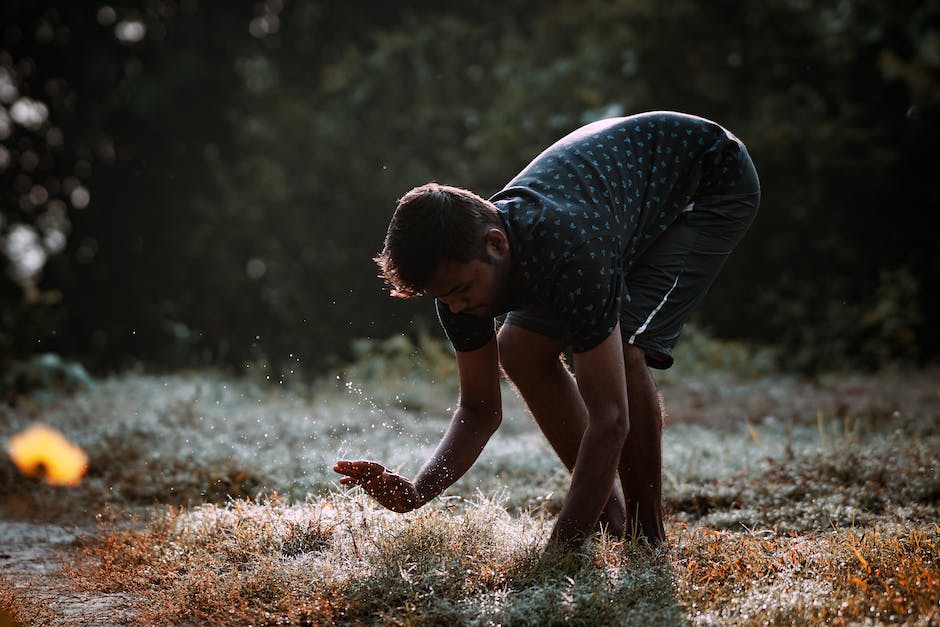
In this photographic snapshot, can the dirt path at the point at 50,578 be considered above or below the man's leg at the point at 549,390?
below

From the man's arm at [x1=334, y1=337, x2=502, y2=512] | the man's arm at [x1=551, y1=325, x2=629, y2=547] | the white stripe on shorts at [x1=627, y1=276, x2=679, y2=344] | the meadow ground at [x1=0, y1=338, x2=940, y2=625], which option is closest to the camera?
the meadow ground at [x1=0, y1=338, x2=940, y2=625]

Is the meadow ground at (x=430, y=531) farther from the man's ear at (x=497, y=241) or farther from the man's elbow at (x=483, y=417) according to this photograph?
the man's ear at (x=497, y=241)

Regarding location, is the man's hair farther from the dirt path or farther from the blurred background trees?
the blurred background trees

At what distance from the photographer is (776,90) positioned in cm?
1097

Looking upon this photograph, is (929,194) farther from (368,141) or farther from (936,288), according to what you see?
(368,141)

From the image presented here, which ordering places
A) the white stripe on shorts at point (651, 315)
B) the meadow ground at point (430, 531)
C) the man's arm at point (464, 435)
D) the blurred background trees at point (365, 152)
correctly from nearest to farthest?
the meadow ground at point (430, 531) → the man's arm at point (464, 435) → the white stripe on shorts at point (651, 315) → the blurred background trees at point (365, 152)

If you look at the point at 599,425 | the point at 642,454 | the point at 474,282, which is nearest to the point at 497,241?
the point at 474,282

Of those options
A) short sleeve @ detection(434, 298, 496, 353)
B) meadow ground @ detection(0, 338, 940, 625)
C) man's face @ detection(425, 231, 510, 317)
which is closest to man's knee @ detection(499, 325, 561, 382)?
short sleeve @ detection(434, 298, 496, 353)

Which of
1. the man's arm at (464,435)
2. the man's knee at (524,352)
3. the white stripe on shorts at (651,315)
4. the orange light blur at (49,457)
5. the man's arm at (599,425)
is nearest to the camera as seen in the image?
the man's arm at (599,425)

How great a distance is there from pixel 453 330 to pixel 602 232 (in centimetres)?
61

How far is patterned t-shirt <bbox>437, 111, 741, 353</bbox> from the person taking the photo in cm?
270

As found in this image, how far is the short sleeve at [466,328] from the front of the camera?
10.0ft

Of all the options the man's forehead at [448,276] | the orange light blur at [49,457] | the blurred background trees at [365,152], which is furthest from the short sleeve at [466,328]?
the blurred background trees at [365,152]

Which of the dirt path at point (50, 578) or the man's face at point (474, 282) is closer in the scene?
the man's face at point (474, 282)
